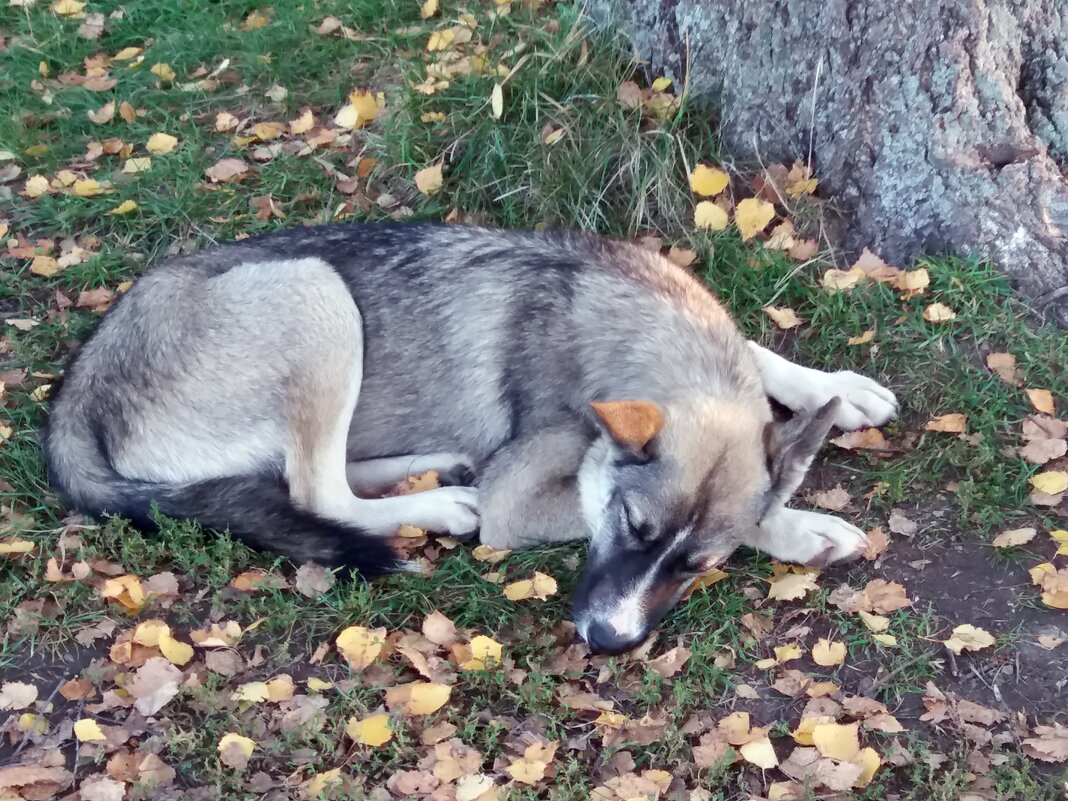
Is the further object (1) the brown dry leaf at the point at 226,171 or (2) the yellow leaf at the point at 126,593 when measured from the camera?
(1) the brown dry leaf at the point at 226,171

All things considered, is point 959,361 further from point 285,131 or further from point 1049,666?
point 285,131

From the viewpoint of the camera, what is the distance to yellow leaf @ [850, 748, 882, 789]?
2.93 m

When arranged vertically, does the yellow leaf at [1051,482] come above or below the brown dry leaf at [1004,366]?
below

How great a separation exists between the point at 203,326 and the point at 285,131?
91.6 inches

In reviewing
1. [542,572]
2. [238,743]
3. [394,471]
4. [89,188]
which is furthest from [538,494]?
[89,188]

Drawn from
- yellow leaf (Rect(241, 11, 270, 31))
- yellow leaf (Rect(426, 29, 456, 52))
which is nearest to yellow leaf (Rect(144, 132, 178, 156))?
yellow leaf (Rect(241, 11, 270, 31))

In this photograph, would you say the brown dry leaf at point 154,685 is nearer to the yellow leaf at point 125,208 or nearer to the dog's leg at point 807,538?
the dog's leg at point 807,538

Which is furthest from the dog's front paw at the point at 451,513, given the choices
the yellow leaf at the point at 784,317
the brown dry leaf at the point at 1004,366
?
the brown dry leaf at the point at 1004,366

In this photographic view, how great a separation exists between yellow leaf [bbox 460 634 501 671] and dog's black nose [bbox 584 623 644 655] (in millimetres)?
318

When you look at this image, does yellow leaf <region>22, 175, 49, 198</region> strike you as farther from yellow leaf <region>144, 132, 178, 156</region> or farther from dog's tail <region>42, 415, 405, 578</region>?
dog's tail <region>42, 415, 405, 578</region>

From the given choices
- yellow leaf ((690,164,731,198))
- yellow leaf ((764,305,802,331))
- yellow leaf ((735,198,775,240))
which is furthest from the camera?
yellow leaf ((690,164,731,198))

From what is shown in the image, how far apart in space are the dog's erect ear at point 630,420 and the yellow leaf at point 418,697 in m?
0.99

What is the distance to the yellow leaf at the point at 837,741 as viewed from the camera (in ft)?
9.81

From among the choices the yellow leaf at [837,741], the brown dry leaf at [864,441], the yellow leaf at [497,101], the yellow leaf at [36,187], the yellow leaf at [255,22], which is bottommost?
the yellow leaf at [837,741]
